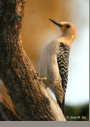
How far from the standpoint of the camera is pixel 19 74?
6.35 feet

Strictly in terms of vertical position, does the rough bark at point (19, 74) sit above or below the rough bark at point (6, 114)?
above

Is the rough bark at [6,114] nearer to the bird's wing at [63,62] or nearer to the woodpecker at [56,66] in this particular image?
the woodpecker at [56,66]

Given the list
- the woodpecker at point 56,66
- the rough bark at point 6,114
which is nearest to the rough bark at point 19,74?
the rough bark at point 6,114

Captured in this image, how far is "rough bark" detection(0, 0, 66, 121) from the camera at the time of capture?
163 cm

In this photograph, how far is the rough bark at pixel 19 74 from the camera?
163 cm

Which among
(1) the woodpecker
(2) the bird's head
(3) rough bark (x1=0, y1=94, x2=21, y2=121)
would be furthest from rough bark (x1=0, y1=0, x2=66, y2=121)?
(2) the bird's head

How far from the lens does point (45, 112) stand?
2.20m

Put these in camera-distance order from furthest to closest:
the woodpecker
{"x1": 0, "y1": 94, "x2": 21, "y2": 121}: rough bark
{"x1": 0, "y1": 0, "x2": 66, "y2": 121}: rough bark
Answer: the woodpecker < {"x1": 0, "y1": 94, "x2": 21, "y2": 121}: rough bark < {"x1": 0, "y1": 0, "x2": 66, "y2": 121}: rough bark

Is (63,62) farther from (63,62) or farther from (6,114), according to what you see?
(6,114)

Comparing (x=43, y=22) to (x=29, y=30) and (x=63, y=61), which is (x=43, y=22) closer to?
(x=29, y=30)

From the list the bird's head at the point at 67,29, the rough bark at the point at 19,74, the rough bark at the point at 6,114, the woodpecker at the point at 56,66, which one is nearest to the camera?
the rough bark at the point at 19,74

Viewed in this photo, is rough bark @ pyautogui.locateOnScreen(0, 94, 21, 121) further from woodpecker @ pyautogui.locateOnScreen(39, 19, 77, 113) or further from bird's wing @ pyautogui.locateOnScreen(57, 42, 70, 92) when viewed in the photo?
bird's wing @ pyautogui.locateOnScreen(57, 42, 70, 92)

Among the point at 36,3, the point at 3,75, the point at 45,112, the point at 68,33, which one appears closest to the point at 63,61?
the point at 68,33

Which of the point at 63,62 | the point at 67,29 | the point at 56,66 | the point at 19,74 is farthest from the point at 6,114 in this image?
the point at 67,29
